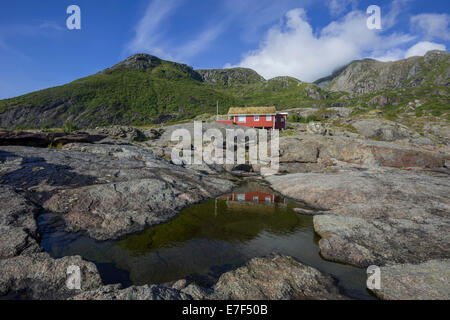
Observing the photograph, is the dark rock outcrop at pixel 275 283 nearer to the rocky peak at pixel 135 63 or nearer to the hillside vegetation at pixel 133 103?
the hillside vegetation at pixel 133 103

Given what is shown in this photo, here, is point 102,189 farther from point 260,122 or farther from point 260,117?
point 260,117

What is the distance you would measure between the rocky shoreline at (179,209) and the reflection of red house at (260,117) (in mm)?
36064

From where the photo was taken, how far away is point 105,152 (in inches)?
858

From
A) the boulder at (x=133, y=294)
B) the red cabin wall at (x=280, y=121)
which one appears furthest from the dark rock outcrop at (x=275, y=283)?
the red cabin wall at (x=280, y=121)

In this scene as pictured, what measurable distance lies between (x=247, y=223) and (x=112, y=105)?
391ft

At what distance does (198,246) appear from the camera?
958cm

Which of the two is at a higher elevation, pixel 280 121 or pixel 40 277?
pixel 280 121

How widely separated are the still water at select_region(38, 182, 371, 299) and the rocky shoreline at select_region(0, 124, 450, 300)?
0.55m

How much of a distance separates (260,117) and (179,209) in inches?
1879

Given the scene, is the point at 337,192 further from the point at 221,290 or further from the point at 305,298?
the point at 221,290

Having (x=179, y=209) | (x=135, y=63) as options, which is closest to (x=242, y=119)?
(x=179, y=209)

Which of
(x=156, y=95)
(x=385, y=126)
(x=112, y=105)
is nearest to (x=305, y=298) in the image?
(x=385, y=126)

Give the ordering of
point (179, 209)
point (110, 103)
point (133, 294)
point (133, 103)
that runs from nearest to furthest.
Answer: point (133, 294) → point (179, 209) → point (110, 103) → point (133, 103)

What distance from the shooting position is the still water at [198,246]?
750cm
